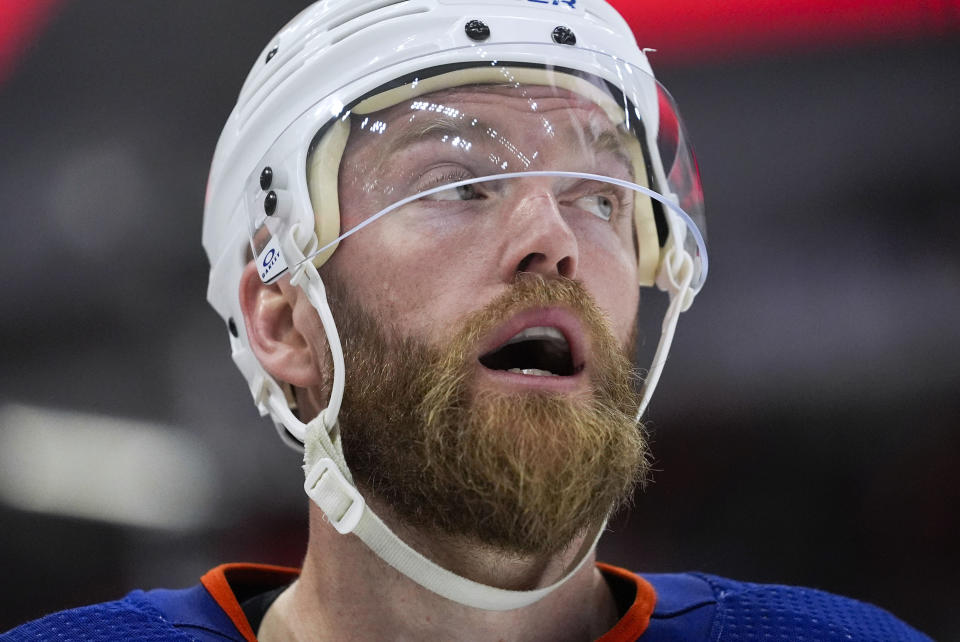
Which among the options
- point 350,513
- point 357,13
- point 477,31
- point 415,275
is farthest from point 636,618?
point 357,13

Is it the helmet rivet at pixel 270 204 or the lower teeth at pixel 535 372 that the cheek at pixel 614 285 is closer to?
the lower teeth at pixel 535 372

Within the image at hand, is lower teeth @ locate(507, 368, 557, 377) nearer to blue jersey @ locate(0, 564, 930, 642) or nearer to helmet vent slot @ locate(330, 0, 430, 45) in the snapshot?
blue jersey @ locate(0, 564, 930, 642)

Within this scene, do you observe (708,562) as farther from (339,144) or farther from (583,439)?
(339,144)

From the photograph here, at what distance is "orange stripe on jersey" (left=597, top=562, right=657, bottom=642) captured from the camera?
1132mm

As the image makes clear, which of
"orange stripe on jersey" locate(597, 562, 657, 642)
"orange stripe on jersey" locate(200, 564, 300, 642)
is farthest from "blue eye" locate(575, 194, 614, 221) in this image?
"orange stripe on jersey" locate(200, 564, 300, 642)

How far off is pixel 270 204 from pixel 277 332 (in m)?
0.18

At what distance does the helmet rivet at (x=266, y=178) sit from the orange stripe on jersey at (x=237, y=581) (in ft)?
1.66

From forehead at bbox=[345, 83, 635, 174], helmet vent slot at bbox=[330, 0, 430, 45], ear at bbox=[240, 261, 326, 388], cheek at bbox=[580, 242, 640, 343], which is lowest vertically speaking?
ear at bbox=[240, 261, 326, 388]

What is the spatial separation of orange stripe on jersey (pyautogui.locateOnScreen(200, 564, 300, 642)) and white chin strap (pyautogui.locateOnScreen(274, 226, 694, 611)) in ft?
0.87

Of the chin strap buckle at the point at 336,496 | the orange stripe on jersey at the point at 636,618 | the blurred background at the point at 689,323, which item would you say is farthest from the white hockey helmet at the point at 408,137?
the blurred background at the point at 689,323

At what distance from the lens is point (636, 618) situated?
1.15 metres

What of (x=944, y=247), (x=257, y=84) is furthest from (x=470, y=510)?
(x=944, y=247)

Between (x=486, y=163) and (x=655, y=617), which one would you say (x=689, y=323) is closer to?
(x=655, y=617)

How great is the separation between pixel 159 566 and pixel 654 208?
1.13 meters
